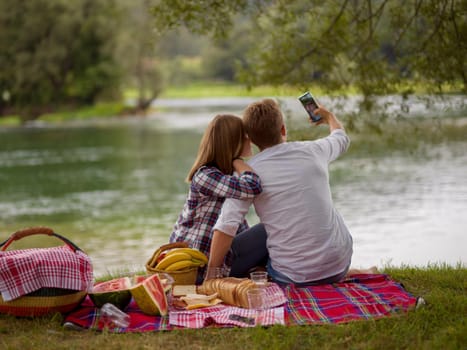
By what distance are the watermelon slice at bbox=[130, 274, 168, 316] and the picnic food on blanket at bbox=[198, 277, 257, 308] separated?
1.19 feet

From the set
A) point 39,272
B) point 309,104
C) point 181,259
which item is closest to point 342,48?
point 309,104

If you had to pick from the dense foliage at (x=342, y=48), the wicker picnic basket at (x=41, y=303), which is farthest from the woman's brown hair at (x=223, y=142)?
the dense foliage at (x=342, y=48)

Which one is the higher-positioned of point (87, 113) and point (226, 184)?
point (226, 184)

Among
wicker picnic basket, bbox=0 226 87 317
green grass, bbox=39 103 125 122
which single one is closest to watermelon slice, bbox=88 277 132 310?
wicker picnic basket, bbox=0 226 87 317

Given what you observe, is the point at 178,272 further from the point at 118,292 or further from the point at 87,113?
the point at 87,113

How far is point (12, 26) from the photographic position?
A: 44000 mm

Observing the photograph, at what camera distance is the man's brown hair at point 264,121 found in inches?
172

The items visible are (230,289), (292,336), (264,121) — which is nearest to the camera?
(292,336)

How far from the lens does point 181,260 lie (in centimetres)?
461

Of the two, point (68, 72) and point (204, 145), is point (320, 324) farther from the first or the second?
point (68, 72)

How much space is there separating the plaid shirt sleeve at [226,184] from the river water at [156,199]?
3151mm

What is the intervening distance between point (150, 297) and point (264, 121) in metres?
1.31

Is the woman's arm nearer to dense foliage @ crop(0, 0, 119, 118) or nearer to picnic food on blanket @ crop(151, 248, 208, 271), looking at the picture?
picnic food on blanket @ crop(151, 248, 208, 271)

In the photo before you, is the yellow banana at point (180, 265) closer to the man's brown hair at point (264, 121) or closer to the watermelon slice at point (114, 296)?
the watermelon slice at point (114, 296)
